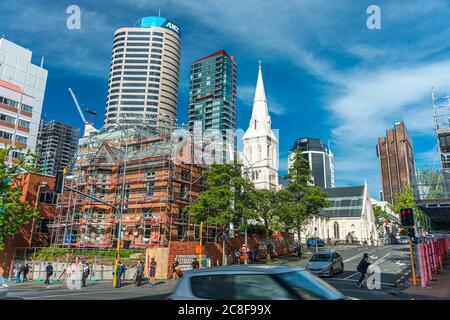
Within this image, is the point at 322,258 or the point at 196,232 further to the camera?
the point at 196,232

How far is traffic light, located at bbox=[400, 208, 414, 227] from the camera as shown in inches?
740

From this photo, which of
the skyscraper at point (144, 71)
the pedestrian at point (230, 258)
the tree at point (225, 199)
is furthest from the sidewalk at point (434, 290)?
the skyscraper at point (144, 71)

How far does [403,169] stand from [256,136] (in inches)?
5486

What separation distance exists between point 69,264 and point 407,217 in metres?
26.4

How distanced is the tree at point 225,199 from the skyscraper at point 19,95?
44566 mm

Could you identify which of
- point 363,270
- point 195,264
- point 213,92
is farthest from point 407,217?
point 213,92

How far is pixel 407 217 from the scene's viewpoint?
750 inches

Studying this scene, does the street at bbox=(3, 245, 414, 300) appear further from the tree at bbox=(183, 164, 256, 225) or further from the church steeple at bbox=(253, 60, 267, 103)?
the church steeple at bbox=(253, 60, 267, 103)

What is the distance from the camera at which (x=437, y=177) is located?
3125cm

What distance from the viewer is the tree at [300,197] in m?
37.9

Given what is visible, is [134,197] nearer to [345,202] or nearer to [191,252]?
[191,252]

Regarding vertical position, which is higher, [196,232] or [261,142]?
[261,142]

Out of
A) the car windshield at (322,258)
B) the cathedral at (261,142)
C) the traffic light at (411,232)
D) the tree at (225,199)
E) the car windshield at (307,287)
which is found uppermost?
the cathedral at (261,142)

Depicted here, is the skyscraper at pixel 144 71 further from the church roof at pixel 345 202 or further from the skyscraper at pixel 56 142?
the church roof at pixel 345 202
